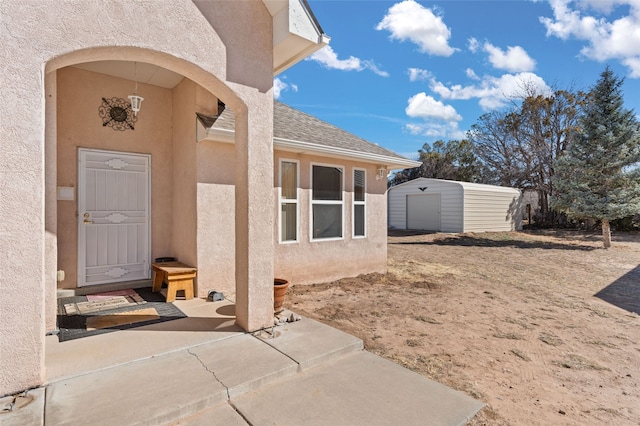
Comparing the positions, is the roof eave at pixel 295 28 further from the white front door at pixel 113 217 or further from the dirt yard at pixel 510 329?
the dirt yard at pixel 510 329

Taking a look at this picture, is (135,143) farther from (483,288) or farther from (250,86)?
(483,288)

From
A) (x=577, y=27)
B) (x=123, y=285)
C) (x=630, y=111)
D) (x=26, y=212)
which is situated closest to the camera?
(x=26, y=212)

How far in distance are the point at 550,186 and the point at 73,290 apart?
2557cm

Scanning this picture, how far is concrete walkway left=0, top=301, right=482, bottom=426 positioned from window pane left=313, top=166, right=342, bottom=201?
364cm

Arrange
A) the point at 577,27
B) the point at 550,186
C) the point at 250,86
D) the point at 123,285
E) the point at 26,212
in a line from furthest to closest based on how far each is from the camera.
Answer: the point at 550,186, the point at 577,27, the point at 123,285, the point at 250,86, the point at 26,212

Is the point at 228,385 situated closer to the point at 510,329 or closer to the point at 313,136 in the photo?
the point at 510,329

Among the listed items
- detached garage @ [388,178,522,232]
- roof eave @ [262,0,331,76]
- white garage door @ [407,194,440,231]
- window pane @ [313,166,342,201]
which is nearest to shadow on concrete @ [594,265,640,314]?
window pane @ [313,166,342,201]

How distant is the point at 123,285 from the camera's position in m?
5.61

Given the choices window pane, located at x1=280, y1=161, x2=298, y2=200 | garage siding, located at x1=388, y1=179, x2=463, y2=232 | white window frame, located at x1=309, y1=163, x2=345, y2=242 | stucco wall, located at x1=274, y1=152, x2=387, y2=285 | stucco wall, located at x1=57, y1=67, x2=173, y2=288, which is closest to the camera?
stucco wall, located at x1=57, y1=67, x2=173, y2=288

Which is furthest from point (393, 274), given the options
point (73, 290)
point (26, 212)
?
point (26, 212)

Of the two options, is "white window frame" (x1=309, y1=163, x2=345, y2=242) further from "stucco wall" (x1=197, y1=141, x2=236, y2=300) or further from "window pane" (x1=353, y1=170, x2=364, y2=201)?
"stucco wall" (x1=197, y1=141, x2=236, y2=300)

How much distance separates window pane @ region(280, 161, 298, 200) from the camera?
20.7 feet

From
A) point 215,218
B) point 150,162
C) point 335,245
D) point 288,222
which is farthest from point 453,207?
point 150,162

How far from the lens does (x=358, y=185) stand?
754 centimetres
